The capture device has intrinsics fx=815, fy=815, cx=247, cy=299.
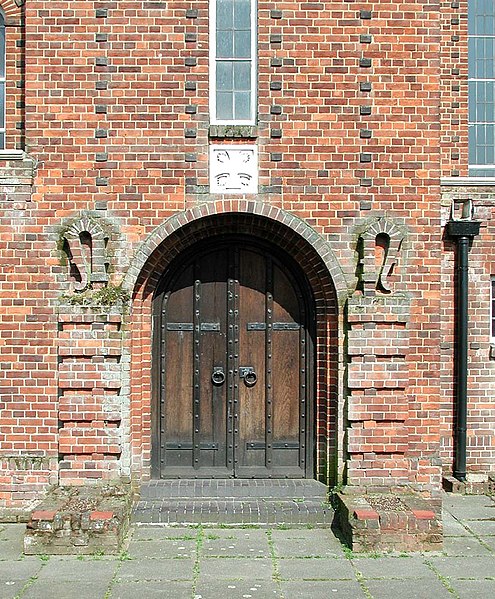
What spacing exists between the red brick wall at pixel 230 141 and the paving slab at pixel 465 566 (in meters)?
1.36

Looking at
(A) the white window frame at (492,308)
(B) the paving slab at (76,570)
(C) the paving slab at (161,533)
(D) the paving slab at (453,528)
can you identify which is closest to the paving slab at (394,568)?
(D) the paving slab at (453,528)

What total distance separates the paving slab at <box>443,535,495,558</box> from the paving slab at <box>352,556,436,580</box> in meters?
0.46

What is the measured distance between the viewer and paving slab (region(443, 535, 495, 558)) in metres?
8.13

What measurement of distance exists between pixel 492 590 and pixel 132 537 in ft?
11.8

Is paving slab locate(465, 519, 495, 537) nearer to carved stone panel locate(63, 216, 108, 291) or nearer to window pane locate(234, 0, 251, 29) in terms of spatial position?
carved stone panel locate(63, 216, 108, 291)

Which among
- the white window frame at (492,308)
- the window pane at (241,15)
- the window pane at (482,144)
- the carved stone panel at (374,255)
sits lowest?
the white window frame at (492,308)

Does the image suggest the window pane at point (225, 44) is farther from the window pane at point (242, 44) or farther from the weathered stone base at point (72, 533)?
the weathered stone base at point (72, 533)

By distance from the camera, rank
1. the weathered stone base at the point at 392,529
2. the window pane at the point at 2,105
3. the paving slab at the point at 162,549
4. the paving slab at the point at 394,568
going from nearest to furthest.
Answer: the paving slab at the point at 394,568, the paving slab at the point at 162,549, the weathered stone base at the point at 392,529, the window pane at the point at 2,105

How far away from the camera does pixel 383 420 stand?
9.09 meters

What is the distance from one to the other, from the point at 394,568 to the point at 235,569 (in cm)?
149

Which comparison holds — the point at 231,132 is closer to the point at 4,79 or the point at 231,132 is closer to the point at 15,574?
the point at 4,79

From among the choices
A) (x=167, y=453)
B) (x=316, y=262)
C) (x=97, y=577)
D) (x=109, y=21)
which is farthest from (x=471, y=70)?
(x=97, y=577)

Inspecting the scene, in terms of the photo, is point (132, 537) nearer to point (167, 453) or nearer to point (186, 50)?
point (167, 453)

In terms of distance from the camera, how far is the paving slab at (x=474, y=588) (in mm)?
6945
